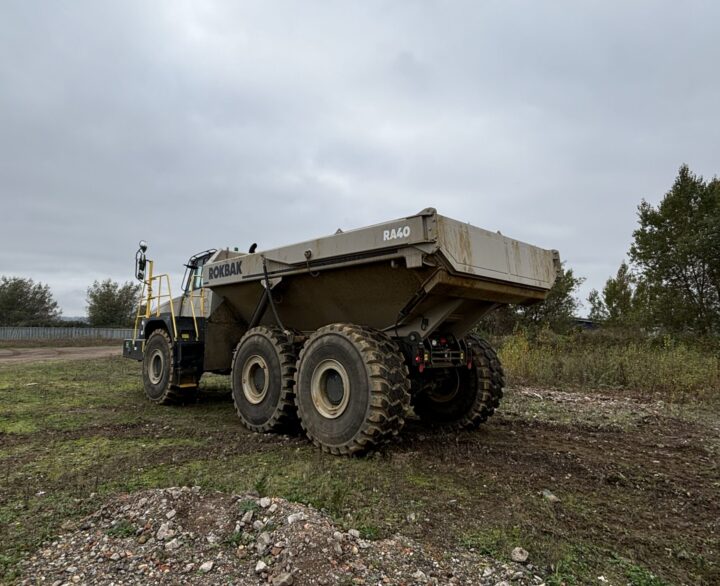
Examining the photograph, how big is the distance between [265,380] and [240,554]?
332 cm

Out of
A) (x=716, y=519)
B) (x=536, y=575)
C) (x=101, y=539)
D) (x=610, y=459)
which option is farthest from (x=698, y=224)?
(x=101, y=539)

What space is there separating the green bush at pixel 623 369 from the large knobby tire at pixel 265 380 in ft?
22.9

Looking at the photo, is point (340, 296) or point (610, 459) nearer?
point (610, 459)

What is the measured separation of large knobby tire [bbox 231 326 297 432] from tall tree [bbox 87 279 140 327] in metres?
48.9

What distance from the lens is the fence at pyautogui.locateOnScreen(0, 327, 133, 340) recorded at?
39.5m

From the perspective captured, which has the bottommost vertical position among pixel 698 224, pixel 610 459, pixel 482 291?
pixel 610 459

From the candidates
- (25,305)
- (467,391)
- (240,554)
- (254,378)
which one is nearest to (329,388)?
(254,378)

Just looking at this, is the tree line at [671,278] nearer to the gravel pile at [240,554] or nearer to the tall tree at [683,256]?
the tall tree at [683,256]

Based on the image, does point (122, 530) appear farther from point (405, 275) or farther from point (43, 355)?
point (43, 355)

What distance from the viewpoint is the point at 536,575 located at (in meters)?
2.55

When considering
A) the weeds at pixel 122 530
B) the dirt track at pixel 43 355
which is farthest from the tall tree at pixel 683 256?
the dirt track at pixel 43 355

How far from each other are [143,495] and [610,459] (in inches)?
173

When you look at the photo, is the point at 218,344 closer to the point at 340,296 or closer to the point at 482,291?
the point at 340,296

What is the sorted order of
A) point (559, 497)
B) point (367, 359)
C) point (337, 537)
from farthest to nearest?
point (367, 359)
point (559, 497)
point (337, 537)
